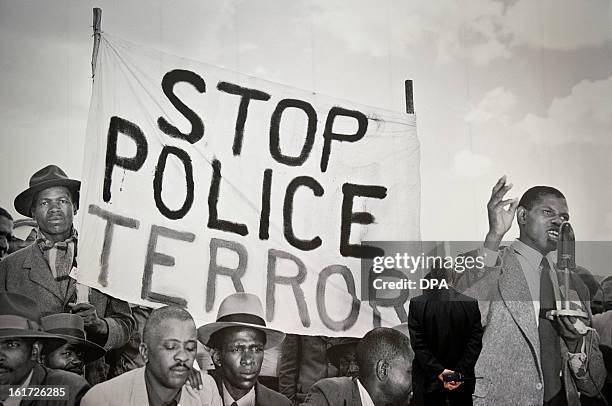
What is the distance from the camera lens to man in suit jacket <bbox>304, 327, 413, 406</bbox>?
3.54 metres

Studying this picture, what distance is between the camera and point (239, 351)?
349 cm

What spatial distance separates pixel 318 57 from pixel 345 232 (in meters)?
0.91

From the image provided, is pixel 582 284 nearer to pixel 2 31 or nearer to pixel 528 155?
pixel 528 155

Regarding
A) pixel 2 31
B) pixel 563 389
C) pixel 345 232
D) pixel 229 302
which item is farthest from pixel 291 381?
pixel 2 31

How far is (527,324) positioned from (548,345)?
148mm

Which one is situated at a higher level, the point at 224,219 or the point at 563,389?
the point at 224,219

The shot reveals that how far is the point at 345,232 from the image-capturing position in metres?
3.64

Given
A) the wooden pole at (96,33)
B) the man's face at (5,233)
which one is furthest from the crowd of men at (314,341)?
the wooden pole at (96,33)

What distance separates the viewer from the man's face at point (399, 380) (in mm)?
3559

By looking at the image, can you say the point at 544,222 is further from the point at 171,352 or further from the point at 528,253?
the point at 171,352

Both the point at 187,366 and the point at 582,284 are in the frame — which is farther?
the point at 582,284

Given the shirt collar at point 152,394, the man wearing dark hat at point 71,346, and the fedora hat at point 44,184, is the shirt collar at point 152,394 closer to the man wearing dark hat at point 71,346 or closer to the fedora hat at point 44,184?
the man wearing dark hat at point 71,346

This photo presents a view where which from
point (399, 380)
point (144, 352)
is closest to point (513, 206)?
point (399, 380)

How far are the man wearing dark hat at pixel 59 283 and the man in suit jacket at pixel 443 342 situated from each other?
1.40m
